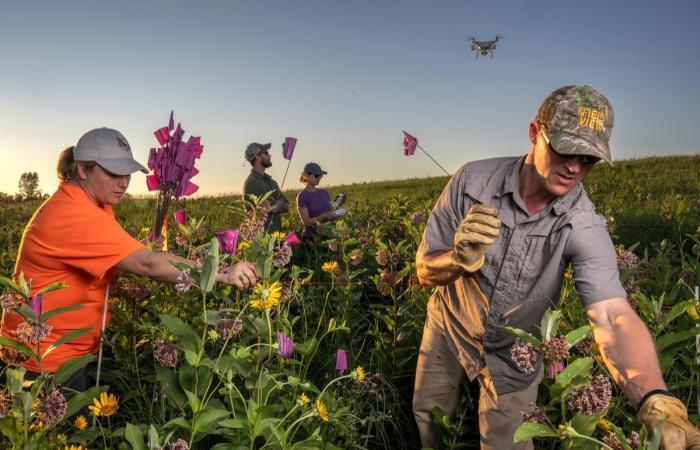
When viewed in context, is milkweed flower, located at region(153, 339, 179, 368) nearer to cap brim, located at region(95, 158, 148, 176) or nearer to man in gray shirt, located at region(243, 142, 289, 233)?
cap brim, located at region(95, 158, 148, 176)

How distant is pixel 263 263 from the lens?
1.71m

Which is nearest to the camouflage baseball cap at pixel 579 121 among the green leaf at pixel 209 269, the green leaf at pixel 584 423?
the green leaf at pixel 584 423

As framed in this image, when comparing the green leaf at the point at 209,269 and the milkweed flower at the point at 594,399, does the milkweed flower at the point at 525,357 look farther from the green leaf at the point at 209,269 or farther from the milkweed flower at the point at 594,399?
the green leaf at the point at 209,269

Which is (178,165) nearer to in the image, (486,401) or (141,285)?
→ (141,285)

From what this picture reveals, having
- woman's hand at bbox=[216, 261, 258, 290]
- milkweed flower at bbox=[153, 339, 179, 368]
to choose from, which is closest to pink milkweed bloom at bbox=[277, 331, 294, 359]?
woman's hand at bbox=[216, 261, 258, 290]

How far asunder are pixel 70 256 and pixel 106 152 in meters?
0.45

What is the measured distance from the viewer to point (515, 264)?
2.15 metres

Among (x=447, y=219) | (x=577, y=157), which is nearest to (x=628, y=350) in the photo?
(x=577, y=157)

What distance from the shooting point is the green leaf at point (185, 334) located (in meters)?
1.52

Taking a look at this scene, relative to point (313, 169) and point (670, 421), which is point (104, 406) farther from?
point (313, 169)

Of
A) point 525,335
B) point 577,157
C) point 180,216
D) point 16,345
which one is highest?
point 577,157

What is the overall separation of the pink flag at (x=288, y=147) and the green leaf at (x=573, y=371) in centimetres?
162

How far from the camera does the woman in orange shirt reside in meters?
2.24

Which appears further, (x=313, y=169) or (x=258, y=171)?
(x=313, y=169)
